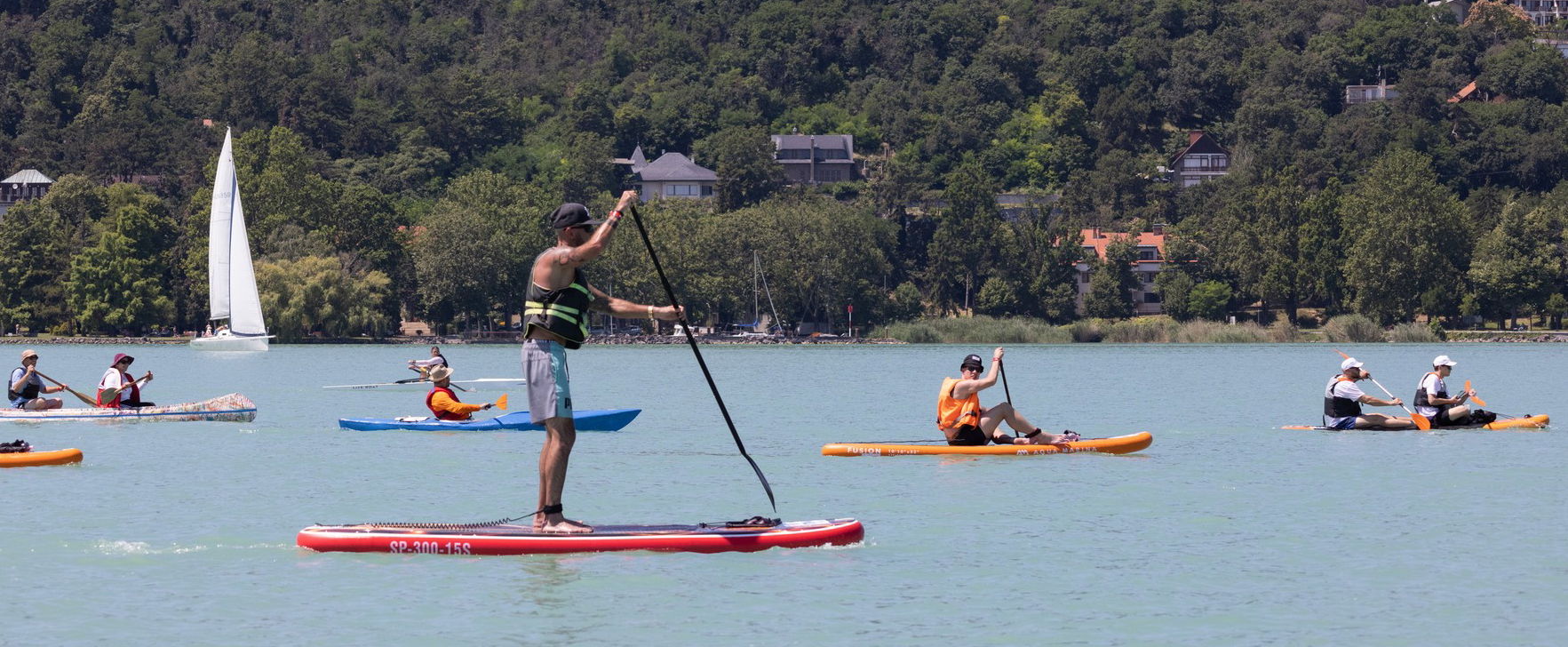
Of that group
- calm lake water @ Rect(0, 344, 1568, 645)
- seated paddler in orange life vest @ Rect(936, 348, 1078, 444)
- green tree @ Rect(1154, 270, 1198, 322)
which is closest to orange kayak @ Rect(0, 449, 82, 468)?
calm lake water @ Rect(0, 344, 1568, 645)

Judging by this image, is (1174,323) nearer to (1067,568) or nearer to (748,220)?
(748,220)

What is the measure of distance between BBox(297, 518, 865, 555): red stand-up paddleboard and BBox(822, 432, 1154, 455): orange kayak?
412 inches

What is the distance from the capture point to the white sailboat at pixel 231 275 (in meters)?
102

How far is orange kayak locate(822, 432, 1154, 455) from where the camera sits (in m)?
31.0

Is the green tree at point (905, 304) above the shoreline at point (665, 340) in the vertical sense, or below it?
above

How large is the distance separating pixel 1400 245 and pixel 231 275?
79360 mm

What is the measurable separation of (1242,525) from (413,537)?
412 inches

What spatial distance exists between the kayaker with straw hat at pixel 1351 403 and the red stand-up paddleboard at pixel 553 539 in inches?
767

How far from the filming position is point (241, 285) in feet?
337

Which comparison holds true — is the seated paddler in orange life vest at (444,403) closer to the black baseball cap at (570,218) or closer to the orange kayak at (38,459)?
the orange kayak at (38,459)

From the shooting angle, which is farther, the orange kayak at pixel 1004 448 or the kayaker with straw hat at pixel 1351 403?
the kayaker with straw hat at pixel 1351 403

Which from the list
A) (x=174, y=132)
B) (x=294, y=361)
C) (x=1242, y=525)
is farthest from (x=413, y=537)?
(x=174, y=132)

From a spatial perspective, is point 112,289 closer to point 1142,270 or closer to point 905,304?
point 905,304

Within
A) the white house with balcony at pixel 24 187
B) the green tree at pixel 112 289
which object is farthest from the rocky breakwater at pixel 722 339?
the white house with balcony at pixel 24 187
